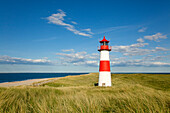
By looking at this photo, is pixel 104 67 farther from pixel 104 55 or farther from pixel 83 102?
pixel 83 102

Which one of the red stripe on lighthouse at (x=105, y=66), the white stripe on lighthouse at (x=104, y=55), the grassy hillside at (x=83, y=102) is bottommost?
the grassy hillside at (x=83, y=102)

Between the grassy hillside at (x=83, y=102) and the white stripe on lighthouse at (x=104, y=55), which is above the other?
Result: the white stripe on lighthouse at (x=104, y=55)

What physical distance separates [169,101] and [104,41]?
614 inches

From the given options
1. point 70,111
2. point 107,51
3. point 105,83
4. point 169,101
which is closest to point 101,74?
point 105,83

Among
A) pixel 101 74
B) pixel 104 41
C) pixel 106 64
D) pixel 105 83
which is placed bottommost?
pixel 105 83

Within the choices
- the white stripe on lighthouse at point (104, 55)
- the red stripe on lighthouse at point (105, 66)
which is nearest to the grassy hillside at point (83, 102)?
the red stripe on lighthouse at point (105, 66)

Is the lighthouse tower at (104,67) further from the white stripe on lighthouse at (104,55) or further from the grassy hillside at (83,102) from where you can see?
the grassy hillside at (83,102)

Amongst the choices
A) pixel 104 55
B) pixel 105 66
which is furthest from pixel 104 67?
pixel 104 55

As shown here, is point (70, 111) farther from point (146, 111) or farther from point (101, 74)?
point (101, 74)

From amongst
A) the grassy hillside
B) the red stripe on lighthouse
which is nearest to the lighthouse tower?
the red stripe on lighthouse

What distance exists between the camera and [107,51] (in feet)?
63.2

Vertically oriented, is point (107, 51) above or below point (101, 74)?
above

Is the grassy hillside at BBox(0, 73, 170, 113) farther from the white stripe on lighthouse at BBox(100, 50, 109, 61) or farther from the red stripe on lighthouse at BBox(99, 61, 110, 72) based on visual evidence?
the white stripe on lighthouse at BBox(100, 50, 109, 61)

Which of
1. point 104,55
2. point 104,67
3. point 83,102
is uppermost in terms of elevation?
point 104,55
